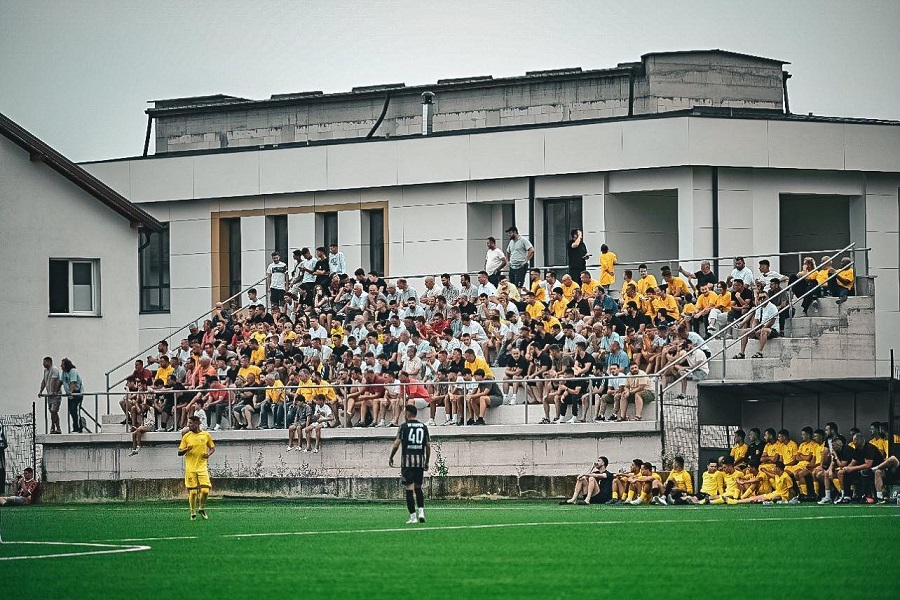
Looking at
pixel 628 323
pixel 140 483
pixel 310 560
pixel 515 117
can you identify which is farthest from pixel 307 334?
pixel 310 560

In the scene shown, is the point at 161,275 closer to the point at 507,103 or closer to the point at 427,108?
the point at 427,108

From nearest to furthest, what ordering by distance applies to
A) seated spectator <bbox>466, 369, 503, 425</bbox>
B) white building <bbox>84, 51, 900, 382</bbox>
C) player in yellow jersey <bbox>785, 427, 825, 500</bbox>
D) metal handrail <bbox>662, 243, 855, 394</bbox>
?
player in yellow jersey <bbox>785, 427, 825, 500</bbox> → metal handrail <bbox>662, 243, 855, 394</bbox> → seated spectator <bbox>466, 369, 503, 425</bbox> → white building <bbox>84, 51, 900, 382</bbox>

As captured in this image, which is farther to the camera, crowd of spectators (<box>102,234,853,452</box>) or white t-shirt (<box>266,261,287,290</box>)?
white t-shirt (<box>266,261,287,290</box>)

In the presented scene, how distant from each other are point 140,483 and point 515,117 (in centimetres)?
1857

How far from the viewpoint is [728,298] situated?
34.2 m

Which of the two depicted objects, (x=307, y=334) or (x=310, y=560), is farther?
(x=307, y=334)

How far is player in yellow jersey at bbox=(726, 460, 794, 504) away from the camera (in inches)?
1195

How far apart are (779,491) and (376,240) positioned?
18596mm

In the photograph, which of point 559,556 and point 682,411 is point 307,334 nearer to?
point 682,411

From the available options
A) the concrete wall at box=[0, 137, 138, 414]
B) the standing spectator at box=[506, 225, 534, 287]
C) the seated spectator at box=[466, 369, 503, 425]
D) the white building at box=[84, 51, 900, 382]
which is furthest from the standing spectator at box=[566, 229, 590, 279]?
the concrete wall at box=[0, 137, 138, 414]

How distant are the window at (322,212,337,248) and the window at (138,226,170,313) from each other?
5358 mm

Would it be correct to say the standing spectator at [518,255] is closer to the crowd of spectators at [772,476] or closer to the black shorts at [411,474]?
the crowd of spectators at [772,476]

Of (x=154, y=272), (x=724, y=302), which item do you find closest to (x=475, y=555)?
(x=724, y=302)

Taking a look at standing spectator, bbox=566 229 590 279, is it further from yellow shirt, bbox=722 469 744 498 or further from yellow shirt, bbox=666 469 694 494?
yellow shirt, bbox=722 469 744 498
